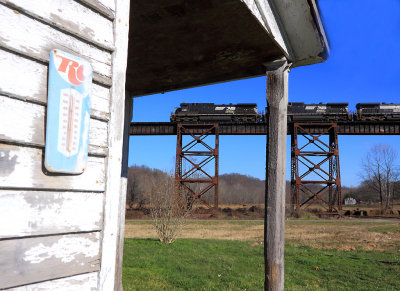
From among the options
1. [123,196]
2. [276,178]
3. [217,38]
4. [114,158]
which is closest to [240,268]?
[123,196]

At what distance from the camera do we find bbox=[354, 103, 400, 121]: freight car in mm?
28641

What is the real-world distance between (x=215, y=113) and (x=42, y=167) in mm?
28914

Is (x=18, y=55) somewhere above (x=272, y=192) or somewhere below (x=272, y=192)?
above

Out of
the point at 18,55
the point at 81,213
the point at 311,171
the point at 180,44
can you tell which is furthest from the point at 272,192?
the point at 311,171

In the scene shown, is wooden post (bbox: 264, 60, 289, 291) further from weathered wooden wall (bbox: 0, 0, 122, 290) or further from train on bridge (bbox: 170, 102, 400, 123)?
train on bridge (bbox: 170, 102, 400, 123)

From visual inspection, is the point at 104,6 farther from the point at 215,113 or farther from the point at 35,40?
the point at 215,113

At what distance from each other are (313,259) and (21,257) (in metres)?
9.35

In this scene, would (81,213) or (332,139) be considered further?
(332,139)

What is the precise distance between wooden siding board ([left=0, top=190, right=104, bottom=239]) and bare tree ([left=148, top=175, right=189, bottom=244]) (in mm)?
10201

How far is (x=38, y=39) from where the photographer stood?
141 centimetres

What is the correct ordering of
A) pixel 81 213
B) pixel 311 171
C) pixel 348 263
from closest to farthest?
pixel 81 213 < pixel 348 263 < pixel 311 171

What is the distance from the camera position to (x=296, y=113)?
2911 cm

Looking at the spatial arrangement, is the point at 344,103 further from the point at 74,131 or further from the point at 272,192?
the point at 74,131

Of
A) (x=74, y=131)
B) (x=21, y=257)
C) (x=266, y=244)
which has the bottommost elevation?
(x=266, y=244)
